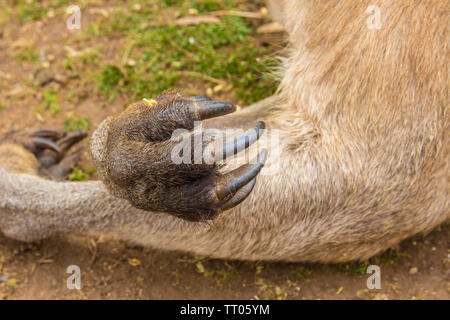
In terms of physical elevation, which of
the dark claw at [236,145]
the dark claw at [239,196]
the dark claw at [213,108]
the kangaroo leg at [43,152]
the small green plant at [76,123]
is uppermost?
the small green plant at [76,123]

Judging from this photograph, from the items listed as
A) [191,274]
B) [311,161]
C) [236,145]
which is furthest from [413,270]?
[236,145]

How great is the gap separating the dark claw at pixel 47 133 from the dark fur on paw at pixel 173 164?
1.61 meters

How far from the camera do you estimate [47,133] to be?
4.20m

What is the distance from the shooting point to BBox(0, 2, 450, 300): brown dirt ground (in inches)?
136

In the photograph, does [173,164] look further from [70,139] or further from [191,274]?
[70,139]

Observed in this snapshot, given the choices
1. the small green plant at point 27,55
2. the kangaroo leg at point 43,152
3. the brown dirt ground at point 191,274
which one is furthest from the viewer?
the small green plant at point 27,55

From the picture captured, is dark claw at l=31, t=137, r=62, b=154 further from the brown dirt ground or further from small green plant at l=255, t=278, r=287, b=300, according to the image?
small green plant at l=255, t=278, r=287, b=300

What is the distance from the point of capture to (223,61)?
4.67 meters

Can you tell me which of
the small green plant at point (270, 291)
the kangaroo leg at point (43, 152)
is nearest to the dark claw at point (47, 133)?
the kangaroo leg at point (43, 152)

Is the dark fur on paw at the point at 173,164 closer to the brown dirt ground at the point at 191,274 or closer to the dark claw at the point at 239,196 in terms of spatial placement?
the dark claw at the point at 239,196

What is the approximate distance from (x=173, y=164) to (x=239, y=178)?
1.17 ft

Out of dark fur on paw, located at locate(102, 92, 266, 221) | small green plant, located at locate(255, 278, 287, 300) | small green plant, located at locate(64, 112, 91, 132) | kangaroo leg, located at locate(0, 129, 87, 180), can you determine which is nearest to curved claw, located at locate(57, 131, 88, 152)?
kangaroo leg, located at locate(0, 129, 87, 180)

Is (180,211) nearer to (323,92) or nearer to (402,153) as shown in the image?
(323,92)

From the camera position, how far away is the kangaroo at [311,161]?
2.62 m
